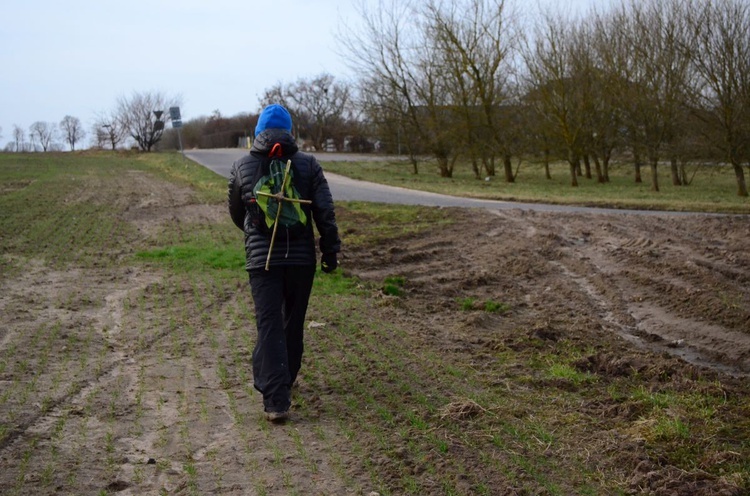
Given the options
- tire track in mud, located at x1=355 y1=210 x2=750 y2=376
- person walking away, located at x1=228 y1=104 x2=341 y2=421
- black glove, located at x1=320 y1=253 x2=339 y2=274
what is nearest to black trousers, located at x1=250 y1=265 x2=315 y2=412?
person walking away, located at x1=228 y1=104 x2=341 y2=421

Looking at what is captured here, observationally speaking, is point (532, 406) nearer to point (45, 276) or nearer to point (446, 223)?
point (45, 276)

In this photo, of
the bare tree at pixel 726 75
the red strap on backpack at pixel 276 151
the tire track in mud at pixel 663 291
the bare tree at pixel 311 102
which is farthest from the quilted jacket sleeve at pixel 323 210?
the bare tree at pixel 311 102

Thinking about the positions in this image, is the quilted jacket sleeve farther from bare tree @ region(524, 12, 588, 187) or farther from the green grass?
bare tree @ region(524, 12, 588, 187)

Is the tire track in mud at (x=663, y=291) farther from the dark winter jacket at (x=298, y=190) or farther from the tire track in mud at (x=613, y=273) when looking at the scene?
the dark winter jacket at (x=298, y=190)

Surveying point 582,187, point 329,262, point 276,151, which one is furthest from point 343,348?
point 582,187

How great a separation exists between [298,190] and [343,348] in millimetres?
2184

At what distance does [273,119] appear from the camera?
18.7ft

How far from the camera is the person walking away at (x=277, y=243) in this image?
555 centimetres

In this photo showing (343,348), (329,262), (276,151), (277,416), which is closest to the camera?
(277,416)

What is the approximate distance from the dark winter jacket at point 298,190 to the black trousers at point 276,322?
0.32 ft

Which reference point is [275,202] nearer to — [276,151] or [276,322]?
[276,151]

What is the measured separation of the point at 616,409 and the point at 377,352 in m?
2.33

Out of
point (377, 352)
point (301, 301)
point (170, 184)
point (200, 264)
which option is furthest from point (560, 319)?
point (170, 184)

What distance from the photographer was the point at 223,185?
26.0 meters
